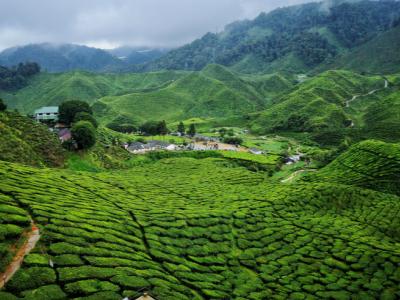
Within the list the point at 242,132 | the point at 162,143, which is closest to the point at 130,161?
the point at 162,143

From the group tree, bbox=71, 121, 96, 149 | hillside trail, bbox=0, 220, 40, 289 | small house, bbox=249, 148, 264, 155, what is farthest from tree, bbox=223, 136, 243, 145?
hillside trail, bbox=0, 220, 40, 289

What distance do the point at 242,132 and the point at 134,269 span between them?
155m

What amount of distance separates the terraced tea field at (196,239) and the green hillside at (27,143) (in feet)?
54.8

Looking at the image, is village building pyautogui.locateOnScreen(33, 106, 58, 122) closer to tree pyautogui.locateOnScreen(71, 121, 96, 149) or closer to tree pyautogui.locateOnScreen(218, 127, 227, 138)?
tree pyautogui.locateOnScreen(71, 121, 96, 149)

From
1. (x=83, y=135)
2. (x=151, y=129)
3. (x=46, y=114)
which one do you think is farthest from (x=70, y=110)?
(x=151, y=129)

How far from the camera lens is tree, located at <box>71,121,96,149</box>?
248 feet

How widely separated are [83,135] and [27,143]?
1115 centimetres

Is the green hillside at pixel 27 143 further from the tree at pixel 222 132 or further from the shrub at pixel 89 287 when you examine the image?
the tree at pixel 222 132

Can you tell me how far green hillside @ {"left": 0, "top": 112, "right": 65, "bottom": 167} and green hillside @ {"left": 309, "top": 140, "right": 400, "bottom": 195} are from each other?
5942cm

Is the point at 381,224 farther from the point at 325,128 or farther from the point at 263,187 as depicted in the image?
the point at 325,128

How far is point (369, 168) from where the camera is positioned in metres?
81.2

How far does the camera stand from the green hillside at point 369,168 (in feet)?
249

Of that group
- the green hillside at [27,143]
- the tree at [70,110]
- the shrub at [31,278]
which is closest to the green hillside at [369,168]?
the green hillside at [27,143]

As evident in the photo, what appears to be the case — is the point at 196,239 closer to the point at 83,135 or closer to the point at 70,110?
the point at 83,135
